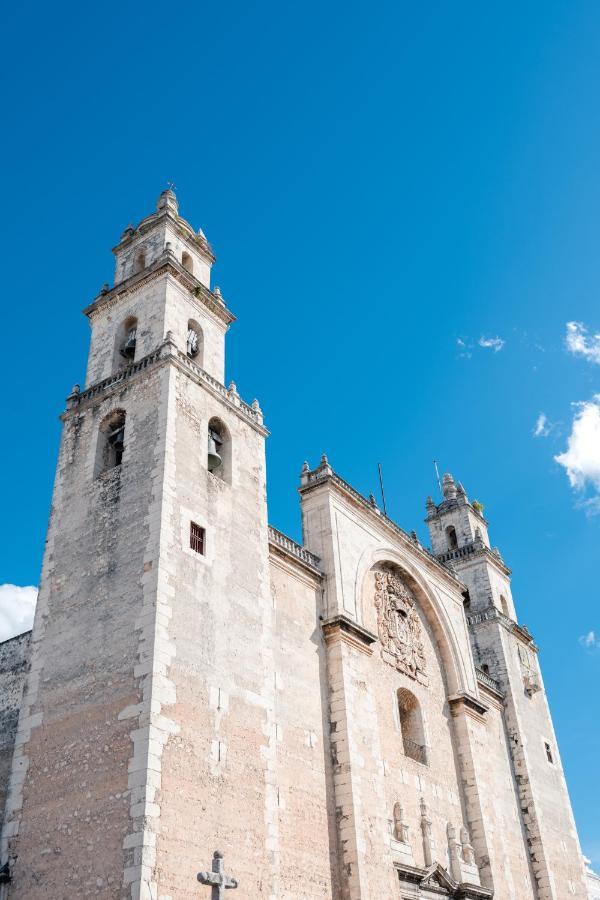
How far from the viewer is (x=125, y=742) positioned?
53.3ft

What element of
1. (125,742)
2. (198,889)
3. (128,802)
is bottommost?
(198,889)

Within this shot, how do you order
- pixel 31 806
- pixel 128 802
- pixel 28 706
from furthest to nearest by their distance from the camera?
pixel 28 706
pixel 31 806
pixel 128 802

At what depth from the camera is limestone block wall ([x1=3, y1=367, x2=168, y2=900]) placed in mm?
15828

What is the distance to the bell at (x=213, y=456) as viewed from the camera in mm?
22062

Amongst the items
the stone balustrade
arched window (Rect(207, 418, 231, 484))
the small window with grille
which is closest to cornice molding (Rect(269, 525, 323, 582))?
the stone balustrade

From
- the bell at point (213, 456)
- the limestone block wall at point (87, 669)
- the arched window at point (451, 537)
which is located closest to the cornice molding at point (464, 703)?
the arched window at point (451, 537)

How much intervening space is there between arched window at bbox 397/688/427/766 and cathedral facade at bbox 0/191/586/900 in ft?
0.23

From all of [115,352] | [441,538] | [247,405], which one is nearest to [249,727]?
[247,405]

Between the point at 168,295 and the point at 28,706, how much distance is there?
11529mm

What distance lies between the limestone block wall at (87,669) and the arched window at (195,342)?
2.94m

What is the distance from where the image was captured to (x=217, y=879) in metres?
15.9

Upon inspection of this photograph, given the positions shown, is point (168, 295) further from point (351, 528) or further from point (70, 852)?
point (70, 852)

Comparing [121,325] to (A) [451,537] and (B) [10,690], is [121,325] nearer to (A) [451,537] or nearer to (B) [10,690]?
(B) [10,690]

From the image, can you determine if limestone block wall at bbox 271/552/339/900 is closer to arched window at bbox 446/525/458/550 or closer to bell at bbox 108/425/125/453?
bell at bbox 108/425/125/453
